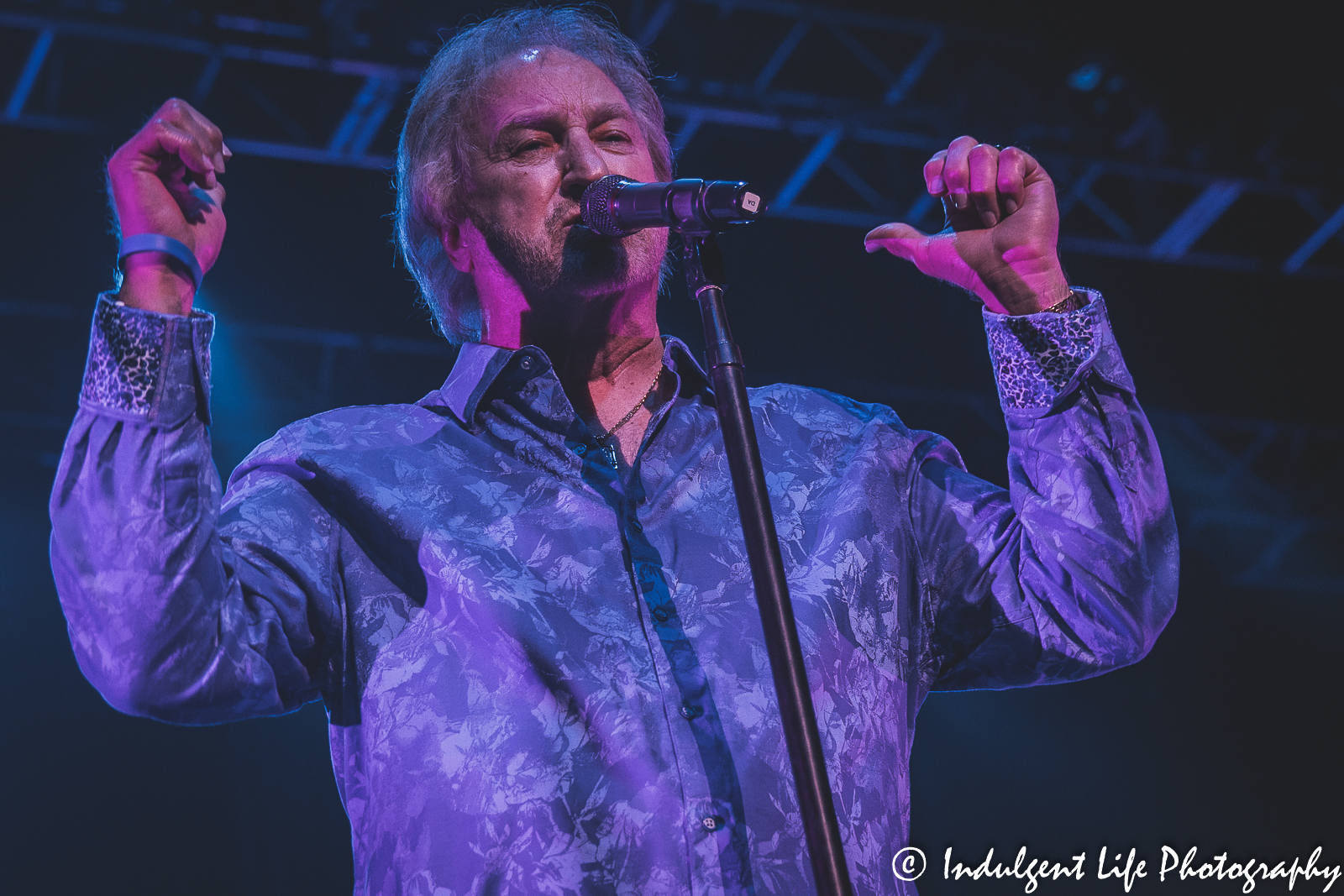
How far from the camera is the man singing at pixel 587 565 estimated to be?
50.6 inches

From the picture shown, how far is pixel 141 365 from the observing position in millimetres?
1261

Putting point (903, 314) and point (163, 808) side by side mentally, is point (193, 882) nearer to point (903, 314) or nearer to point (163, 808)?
point (163, 808)

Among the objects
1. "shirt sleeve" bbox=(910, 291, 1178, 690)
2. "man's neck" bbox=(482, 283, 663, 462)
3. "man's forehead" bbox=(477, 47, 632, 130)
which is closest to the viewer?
"shirt sleeve" bbox=(910, 291, 1178, 690)

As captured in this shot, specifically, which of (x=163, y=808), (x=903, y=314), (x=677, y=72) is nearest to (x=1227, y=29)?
(x=903, y=314)

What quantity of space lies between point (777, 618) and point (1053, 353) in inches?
21.3

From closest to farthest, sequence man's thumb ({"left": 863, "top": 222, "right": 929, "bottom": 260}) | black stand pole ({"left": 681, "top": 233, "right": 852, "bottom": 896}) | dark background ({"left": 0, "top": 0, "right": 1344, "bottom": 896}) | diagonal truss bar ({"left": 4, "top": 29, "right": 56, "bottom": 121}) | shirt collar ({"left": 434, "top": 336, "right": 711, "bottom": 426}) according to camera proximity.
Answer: black stand pole ({"left": 681, "top": 233, "right": 852, "bottom": 896}), man's thumb ({"left": 863, "top": 222, "right": 929, "bottom": 260}), shirt collar ({"left": 434, "top": 336, "right": 711, "bottom": 426}), diagonal truss bar ({"left": 4, "top": 29, "right": 56, "bottom": 121}), dark background ({"left": 0, "top": 0, "right": 1344, "bottom": 896})

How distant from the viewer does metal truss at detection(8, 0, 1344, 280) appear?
510cm

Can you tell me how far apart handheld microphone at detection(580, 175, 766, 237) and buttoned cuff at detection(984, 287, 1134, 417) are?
14.1 inches

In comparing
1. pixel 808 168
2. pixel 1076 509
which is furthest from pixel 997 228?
pixel 808 168

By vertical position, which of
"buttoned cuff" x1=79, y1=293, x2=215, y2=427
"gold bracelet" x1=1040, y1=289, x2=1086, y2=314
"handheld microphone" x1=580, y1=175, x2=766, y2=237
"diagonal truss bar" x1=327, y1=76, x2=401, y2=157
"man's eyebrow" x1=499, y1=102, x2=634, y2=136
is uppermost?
"diagonal truss bar" x1=327, y1=76, x2=401, y2=157

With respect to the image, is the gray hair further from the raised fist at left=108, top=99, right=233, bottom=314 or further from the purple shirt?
the raised fist at left=108, top=99, right=233, bottom=314

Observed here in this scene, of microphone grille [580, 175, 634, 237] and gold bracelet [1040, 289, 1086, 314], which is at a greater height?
microphone grille [580, 175, 634, 237]

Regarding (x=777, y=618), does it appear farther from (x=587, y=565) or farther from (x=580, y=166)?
(x=580, y=166)

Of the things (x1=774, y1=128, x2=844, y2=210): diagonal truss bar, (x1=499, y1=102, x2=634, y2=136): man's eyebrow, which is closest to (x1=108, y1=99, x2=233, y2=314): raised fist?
(x1=499, y1=102, x2=634, y2=136): man's eyebrow
